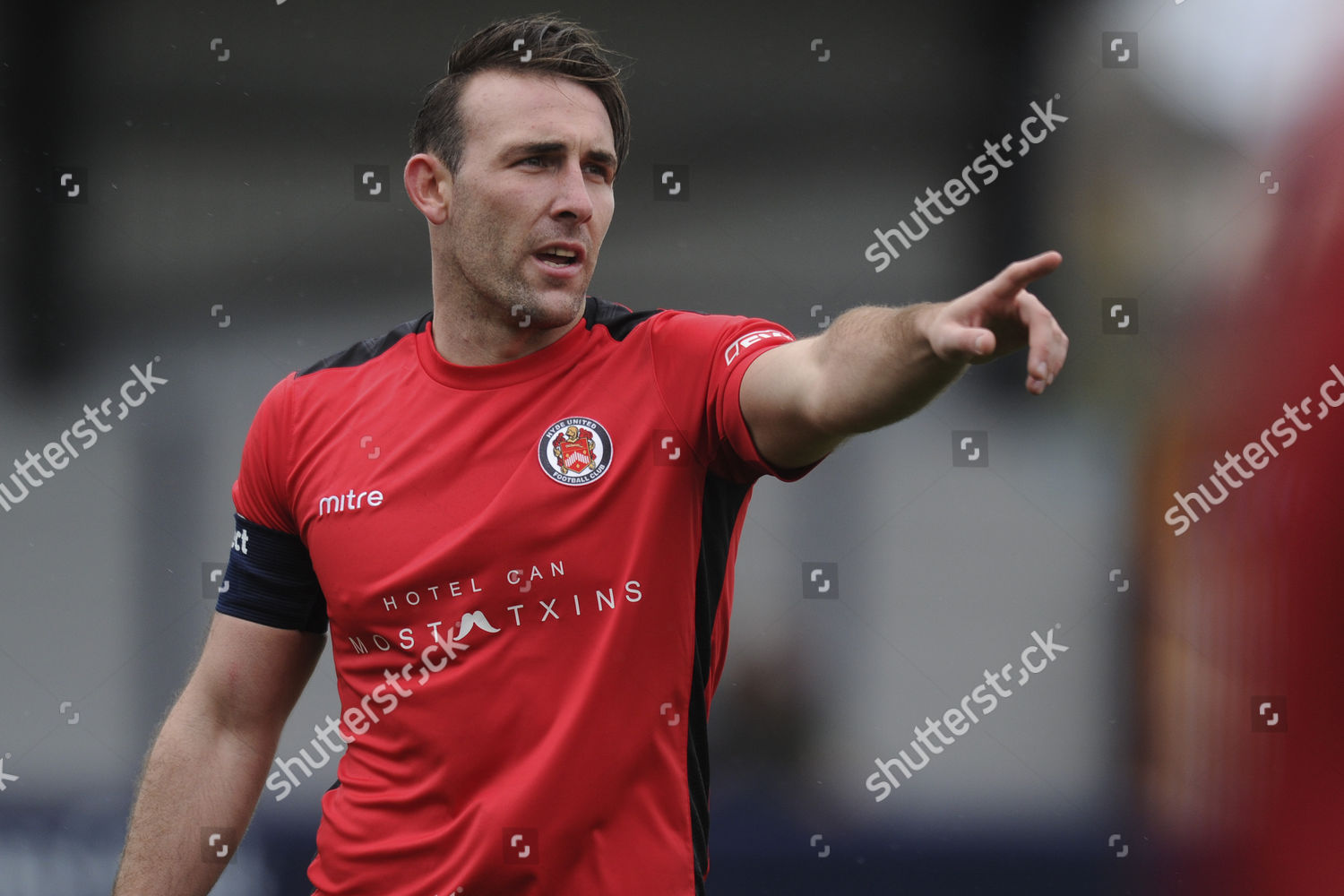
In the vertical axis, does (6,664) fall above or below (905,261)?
below

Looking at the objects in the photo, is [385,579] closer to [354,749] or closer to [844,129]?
[354,749]

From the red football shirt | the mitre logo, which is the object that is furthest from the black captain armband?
the mitre logo

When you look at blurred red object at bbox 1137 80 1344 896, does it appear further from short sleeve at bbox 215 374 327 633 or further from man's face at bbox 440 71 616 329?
short sleeve at bbox 215 374 327 633

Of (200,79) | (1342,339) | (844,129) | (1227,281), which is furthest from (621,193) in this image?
(1342,339)

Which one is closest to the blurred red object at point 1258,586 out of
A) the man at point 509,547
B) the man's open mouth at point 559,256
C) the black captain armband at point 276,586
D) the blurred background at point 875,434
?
the blurred background at point 875,434

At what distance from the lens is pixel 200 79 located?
3338 mm

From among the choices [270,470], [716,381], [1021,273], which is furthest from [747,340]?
[270,470]

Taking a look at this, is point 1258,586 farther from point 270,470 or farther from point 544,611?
point 270,470

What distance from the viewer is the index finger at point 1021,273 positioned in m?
0.88

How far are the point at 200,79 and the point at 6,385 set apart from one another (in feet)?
3.44

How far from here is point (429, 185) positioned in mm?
1654

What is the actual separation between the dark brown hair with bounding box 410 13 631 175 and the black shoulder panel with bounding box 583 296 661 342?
0.23 meters

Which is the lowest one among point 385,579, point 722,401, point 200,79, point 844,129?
point 385,579

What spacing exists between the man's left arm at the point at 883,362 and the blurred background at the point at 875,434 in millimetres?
1994
